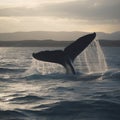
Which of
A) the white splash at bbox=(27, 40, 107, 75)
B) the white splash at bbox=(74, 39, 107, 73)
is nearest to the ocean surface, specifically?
the white splash at bbox=(27, 40, 107, 75)

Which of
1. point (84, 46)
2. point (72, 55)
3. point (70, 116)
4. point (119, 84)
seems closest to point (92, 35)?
point (84, 46)

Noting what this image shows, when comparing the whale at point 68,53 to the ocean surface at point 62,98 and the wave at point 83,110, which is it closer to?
the ocean surface at point 62,98

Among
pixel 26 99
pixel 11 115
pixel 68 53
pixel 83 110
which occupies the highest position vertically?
pixel 68 53

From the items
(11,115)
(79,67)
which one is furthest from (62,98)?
(79,67)

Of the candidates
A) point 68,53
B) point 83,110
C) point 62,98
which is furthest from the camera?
point 68,53

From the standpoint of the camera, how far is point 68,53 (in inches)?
591

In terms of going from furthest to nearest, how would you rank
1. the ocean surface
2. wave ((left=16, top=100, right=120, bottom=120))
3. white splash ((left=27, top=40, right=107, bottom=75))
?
white splash ((left=27, top=40, right=107, bottom=75)) < the ocean surface < wave ((left=16, top=100, right=120, bottom=120))

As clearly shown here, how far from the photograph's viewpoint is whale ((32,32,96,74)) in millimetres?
14133

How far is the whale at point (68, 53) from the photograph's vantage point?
1413 cm

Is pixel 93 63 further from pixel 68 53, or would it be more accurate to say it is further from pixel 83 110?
pixel 83 110

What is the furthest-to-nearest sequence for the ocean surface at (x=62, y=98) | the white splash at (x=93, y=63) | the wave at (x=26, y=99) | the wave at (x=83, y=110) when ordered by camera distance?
the white splash at (x=93, y=63) < the wave at (x=26, y=99) < the ocean surface at (x=62, y=98) < the wave at (x=83, y=110)

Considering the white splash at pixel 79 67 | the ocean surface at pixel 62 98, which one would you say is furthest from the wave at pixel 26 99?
the white splash at pixel 79 67

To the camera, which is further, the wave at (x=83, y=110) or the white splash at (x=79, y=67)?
the white splash at (x=79, y=67)

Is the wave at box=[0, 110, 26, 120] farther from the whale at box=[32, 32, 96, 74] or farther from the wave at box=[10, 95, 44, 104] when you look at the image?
the whale at box=[32, 32, 96, 74]
